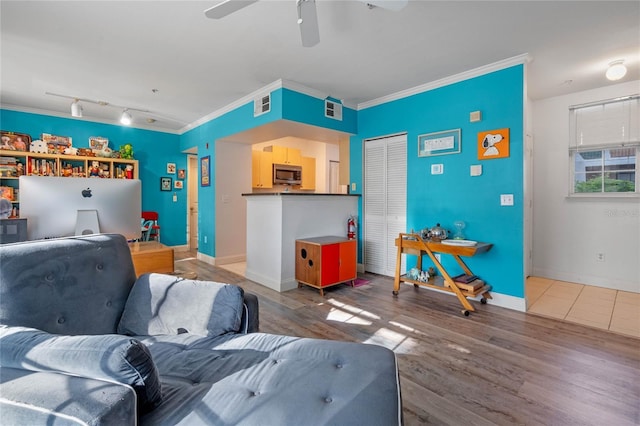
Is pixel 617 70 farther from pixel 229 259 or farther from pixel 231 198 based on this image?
pixel 229 259

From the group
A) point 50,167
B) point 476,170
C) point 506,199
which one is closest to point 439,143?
point 476,170

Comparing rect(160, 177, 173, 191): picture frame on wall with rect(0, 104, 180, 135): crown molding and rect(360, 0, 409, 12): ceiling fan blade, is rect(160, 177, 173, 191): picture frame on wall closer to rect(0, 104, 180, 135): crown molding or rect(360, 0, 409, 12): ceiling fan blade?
rect(0, 104, 180, 135): crown molding

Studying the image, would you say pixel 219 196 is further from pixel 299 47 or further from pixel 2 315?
pixel 2 315

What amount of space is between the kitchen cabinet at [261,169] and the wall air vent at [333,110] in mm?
2111

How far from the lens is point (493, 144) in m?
3.22

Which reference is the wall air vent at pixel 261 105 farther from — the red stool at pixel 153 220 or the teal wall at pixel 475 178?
the red stool at pixel 153 220

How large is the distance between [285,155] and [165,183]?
99.4 inches

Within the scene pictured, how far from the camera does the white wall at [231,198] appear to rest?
17.0ft

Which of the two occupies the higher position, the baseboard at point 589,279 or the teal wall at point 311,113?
the teal wall at point 311,113

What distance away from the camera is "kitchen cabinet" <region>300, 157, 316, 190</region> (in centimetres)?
681

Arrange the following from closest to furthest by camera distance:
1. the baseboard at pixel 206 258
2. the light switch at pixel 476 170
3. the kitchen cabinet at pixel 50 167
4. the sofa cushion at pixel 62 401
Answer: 1. the sofa cushion at pixel 62 401
2. the light switch at pixel 476 170
3. the kitchen cabinet at pixel 50 167
4. the baseboard at pixel 206 258

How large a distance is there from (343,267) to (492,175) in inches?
78.6

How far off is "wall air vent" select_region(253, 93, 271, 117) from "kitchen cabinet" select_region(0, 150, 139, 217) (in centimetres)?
291

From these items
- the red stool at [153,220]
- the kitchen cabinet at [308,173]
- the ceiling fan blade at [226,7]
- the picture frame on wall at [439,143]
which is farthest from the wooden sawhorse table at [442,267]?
the red stool at [153,220]
